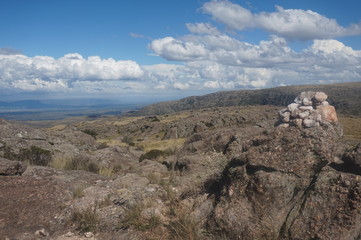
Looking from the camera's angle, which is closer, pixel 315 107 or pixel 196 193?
pixel 196 193

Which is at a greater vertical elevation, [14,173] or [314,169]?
[314,169]

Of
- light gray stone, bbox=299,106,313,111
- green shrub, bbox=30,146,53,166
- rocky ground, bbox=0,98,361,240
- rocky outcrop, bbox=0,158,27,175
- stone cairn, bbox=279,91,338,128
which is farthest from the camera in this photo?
light gray stone, bbox=299,106,313,111

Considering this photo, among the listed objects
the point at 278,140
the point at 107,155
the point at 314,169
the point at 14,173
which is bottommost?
the point at 107,155

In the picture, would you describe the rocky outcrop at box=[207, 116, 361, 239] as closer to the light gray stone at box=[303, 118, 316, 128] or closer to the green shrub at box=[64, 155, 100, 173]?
the green shrub at box=[64, 155, 100, 173]

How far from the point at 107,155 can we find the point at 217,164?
1096 centimetres

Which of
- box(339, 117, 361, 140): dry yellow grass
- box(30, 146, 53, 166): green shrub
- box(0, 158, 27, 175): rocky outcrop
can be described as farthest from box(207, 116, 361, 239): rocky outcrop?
box(339, 117, 361, 140): dry yellow grass

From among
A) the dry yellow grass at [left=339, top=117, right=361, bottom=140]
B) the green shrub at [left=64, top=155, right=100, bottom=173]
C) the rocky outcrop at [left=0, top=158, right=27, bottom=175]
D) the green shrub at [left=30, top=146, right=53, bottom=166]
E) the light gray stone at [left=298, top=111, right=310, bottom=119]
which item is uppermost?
the light gray stone at [left=298, top=111, right=310, bottom=119]

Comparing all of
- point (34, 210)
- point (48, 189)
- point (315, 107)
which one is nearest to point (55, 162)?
point (48, 189)

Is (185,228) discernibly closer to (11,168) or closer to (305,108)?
(11,168)

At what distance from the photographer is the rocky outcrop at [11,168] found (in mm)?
9703

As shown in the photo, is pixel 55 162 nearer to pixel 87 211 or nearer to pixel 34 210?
pixel 34 210

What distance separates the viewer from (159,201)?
8469 millimetres

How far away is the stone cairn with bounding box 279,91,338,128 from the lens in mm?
24016

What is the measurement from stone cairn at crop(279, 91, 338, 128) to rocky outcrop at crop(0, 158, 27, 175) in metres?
19.7
